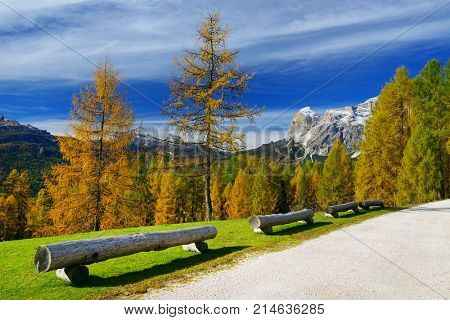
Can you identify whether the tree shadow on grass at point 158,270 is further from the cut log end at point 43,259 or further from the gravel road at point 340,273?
the gravel road at point 340,273

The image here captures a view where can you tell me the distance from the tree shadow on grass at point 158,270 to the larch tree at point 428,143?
27906 millimetres

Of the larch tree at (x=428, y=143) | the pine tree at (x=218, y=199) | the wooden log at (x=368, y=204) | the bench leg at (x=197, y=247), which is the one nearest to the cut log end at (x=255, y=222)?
the bench leg at (x=197, y=247)

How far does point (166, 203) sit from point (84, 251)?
4037 centimetres

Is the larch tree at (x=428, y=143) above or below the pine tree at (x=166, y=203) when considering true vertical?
above

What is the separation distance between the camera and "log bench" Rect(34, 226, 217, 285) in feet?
26.3

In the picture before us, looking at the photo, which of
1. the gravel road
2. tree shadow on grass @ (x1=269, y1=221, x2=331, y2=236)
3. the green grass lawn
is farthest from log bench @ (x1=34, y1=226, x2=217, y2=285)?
tree shadow on grass @ (x1=269, y1=221, x2=331, y2=236)

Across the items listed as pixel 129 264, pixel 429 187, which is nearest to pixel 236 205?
pixel 429 187

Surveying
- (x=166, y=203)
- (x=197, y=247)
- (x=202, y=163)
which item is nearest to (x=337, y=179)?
(x=166, y=203)

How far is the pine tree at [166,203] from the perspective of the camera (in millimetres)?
47375

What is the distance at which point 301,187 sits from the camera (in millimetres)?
73688

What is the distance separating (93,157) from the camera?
74.7ft

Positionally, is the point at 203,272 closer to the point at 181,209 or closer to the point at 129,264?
the point at 129,264

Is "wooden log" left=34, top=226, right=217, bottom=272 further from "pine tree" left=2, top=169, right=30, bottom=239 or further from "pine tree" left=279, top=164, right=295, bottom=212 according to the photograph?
"pine tree" left=279, top=164, right=295, bottom=212

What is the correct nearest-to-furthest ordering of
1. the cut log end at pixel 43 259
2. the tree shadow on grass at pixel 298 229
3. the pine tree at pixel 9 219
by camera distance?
the cut log end at pixel 43 259 → the tree shadow on grass at pixel 298 229 → the pine tree at pixel 9 219
